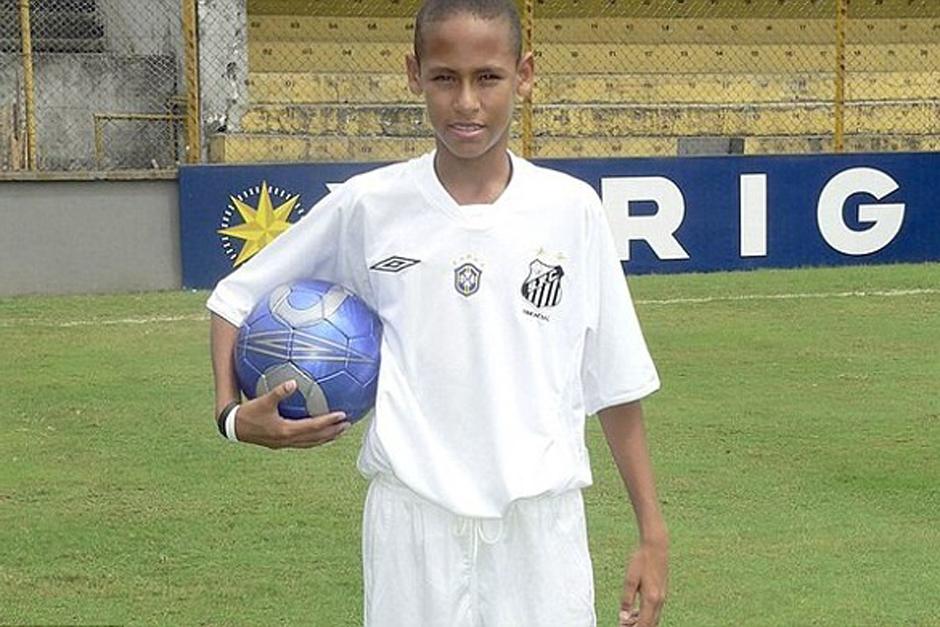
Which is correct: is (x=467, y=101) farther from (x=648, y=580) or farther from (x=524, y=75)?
(x=648, y=580)

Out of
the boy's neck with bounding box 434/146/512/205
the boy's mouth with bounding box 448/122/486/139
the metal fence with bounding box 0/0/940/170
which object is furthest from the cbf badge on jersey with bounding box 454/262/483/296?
the metal fence with bounding box 0/0/940/170

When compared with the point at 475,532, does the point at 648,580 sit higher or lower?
lower

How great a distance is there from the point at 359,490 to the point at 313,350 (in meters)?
4.02

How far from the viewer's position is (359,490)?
733cm

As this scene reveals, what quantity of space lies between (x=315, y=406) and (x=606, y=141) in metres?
15.6

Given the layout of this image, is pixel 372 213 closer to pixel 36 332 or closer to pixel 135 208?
pixel 36 332

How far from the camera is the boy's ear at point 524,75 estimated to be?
329 centimetres

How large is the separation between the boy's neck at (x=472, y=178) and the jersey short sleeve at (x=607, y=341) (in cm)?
20

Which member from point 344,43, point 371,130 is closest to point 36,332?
point 371,130

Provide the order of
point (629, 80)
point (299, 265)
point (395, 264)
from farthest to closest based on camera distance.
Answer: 1. point (629, 80)
2. point (299, 265)
3. point (395, 264)

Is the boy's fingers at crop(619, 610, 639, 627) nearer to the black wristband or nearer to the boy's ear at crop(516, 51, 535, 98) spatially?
the black wristband

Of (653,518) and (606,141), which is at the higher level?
(606,141)

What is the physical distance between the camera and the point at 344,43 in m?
21.3

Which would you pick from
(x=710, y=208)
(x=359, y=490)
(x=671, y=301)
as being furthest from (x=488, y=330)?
(x=710, y=208)
